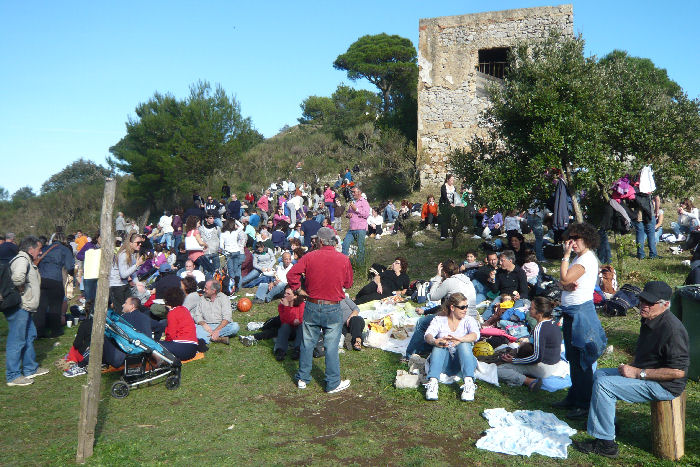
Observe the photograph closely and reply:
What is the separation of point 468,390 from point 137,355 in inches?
152

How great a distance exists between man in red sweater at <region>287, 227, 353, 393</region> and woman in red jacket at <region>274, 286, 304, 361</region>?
4.19ft

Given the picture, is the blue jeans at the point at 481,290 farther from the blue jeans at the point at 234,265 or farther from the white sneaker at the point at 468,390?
the blue jeans at the point at 234,265

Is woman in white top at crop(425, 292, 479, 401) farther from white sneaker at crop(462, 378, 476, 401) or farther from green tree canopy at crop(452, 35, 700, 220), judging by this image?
green tree canopy at crop(452, 35, 700, 220)

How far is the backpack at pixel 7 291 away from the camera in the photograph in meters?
6.79

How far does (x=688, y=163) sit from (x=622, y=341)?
650 centimetres

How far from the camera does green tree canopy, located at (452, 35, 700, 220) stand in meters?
10.2

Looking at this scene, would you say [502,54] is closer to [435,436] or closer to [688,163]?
[688,163]

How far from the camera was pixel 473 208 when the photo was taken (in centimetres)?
1641

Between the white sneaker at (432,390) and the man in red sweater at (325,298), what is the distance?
0.99 metres

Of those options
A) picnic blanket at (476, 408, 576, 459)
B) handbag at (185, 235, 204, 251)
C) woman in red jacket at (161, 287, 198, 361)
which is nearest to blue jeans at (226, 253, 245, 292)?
handbag at (185, 235, 204, 251)

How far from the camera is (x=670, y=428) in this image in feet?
14.5

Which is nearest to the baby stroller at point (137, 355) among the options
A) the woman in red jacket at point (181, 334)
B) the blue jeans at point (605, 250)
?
the woman in red jacket at point (181, 334)

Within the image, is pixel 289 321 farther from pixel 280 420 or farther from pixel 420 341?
pixel 280 420

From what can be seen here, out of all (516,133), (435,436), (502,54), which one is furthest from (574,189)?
(502,54)
